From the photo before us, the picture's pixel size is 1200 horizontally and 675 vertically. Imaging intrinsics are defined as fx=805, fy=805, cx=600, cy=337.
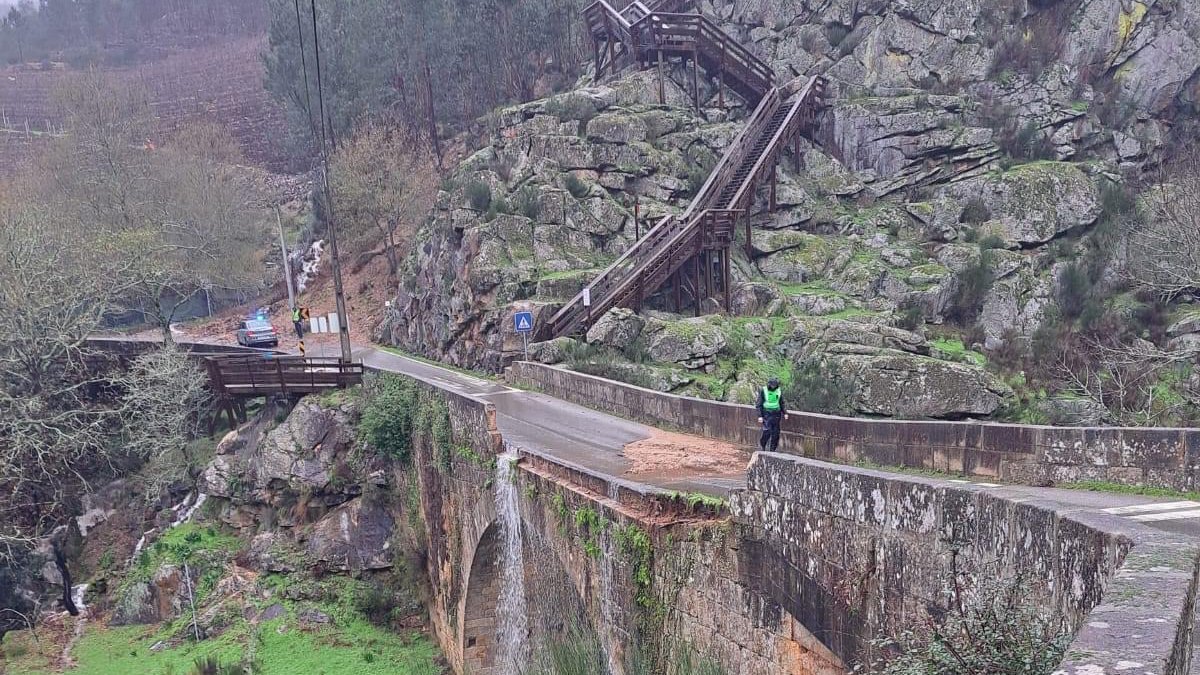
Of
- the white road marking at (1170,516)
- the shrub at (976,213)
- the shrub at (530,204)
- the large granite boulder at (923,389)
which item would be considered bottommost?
the large granite boulder at (923,389)

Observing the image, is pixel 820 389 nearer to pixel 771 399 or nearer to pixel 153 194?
pixel 771 399

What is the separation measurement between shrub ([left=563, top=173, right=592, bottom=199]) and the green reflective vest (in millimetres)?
18152

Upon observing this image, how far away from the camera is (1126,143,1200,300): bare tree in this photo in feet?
64.0

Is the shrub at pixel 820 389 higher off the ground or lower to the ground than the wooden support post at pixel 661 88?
lower

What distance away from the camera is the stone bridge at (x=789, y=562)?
4770mm

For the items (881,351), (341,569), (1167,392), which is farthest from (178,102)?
(1167,392)

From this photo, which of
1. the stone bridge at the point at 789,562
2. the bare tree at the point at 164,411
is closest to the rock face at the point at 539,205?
the bare tree at the point at 164,411

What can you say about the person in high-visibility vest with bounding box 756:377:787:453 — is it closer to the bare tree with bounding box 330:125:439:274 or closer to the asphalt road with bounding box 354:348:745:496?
the asphalt road with bounding box 354:348:745:496

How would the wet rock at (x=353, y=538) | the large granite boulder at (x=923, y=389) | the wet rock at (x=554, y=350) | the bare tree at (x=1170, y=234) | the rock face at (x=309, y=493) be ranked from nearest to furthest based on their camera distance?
the large granite boulder at (x=923, y=389), the bare tree at (x=1170, y=234), the wet rock at (x=353, y=538), the rock face at (x=309, y=493), the wet rock at (x=554, y=350)

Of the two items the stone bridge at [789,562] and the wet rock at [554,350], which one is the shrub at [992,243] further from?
the stone bridge at [789,562]

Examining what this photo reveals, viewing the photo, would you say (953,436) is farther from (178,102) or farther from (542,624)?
(178,102)

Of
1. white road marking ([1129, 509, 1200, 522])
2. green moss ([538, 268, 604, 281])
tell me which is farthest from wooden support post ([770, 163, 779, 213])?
white road marking ([1129, 509, 1200, 522])

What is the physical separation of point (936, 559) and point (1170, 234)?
1939 cm

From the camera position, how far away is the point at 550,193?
90.8ft
